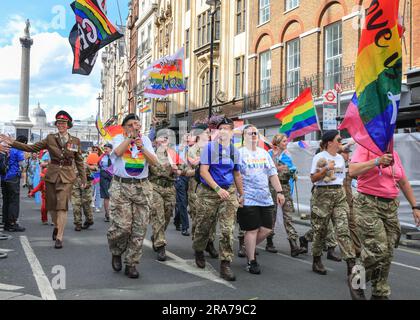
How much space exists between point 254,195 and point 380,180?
2073mm

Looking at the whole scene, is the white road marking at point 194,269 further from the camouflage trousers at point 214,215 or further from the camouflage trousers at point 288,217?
the camouflage trousers at point 288,217

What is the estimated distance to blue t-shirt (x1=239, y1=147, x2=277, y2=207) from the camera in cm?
631

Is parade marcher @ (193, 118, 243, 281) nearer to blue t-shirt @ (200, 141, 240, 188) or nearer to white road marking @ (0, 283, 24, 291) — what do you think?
blue t-shirt @ (200, 141, 240, 188)

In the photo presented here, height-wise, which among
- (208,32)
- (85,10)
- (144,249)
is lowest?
(144,249)

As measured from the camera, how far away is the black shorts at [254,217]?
6.23 metres

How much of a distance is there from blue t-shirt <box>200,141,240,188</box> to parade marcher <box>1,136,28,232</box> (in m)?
5.18

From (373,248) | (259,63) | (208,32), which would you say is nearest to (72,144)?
(373,248)

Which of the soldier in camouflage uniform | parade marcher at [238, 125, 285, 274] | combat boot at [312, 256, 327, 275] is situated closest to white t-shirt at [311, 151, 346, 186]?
parade marcher at [238, 125, 285, 274]

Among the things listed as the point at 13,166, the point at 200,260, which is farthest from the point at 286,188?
the point at 13,166

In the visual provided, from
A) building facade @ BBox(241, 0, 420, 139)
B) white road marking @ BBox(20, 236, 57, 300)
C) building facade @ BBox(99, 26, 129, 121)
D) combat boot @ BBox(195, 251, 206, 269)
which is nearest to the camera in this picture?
white road marking @ BBox(20, 236, 57, 300)

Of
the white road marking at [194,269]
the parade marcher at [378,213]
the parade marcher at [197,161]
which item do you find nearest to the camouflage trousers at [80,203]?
the parade marcher at [197,161]

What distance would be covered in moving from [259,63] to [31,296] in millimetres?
21791

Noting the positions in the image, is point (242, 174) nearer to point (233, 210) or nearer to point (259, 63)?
point (233, 210)

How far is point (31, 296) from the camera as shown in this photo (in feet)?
15.8
